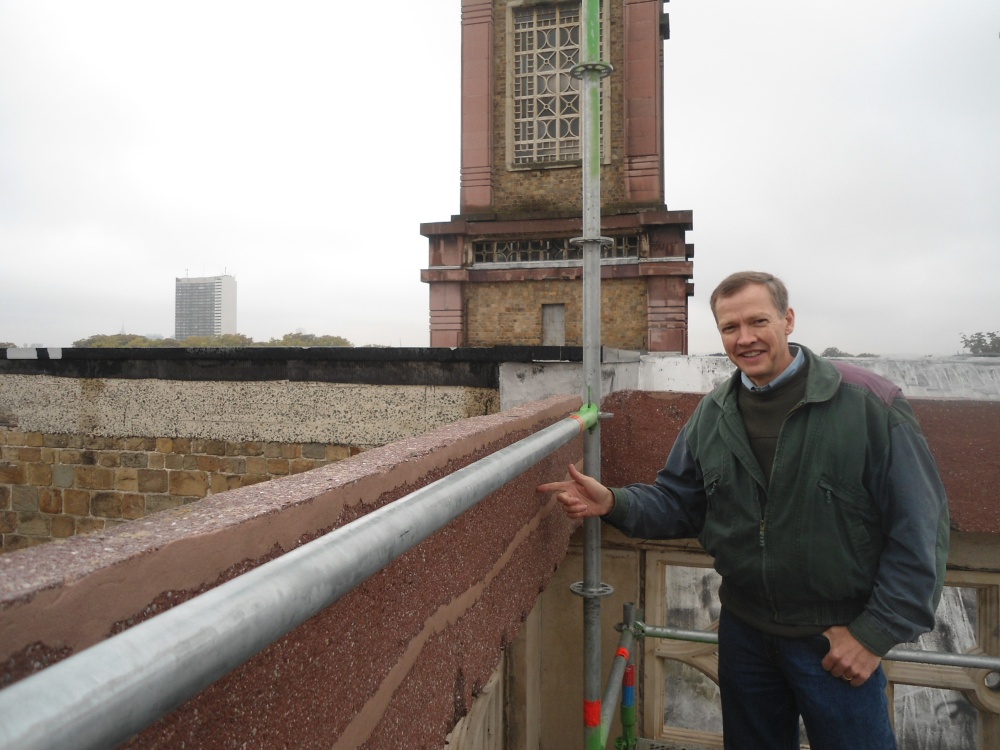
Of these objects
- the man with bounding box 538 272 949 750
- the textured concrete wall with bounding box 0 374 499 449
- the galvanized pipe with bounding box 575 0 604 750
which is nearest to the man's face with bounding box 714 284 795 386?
the man with bounding box 538 272 949 750

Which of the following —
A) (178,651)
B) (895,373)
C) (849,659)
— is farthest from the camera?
(895,373)

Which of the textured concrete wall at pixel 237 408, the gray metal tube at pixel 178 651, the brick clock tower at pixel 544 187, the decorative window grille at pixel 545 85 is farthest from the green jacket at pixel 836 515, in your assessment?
the decorative window grille at pixel 545 85

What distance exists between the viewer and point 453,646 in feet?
5.45

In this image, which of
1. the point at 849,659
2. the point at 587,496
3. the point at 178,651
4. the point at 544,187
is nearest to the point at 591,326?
the point at 587,496

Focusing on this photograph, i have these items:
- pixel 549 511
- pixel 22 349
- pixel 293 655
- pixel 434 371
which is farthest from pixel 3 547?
pixel 293 655

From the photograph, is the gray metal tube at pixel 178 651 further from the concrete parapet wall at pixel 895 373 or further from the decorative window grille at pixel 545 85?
the decorative window grille at pixel 545 85

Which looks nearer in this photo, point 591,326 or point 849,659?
point 849,659

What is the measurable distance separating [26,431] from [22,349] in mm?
694

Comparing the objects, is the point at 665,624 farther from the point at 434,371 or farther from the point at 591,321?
the point at 434,371

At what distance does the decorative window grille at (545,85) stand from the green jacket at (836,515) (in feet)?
42.7

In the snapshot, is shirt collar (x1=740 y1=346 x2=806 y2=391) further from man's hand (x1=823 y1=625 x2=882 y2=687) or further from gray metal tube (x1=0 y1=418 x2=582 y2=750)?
gray metal tube (x1=0 y1=418 x2=582 y2=750)

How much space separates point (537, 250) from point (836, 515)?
12.8 meters

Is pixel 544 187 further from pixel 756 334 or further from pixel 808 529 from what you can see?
pixel 808 529

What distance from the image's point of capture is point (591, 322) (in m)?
2.84
